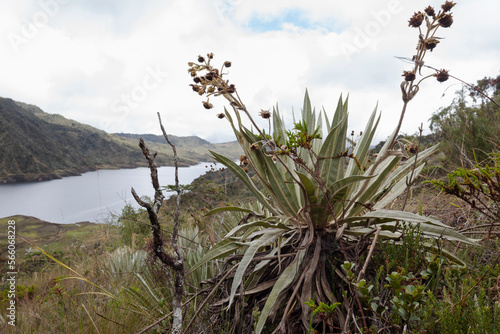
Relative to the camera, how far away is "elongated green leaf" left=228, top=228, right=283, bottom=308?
4.15 feet

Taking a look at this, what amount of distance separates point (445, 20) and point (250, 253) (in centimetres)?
146

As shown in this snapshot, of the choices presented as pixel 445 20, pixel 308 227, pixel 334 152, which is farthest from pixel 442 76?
pixel 308 227

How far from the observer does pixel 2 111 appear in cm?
5003

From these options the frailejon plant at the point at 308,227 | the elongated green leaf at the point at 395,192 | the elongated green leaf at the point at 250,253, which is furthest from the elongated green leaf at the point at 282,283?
the elongated green leaf at the point at 395,192

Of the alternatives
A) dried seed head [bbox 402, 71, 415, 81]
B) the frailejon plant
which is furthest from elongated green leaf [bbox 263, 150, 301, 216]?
dried seed head [bbox 402, 71, 415, 81]

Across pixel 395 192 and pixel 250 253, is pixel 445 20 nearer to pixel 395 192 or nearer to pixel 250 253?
pixel 395 192

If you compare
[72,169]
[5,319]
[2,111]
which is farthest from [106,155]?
[5,319]

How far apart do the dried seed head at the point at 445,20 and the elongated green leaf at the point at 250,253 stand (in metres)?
1.33

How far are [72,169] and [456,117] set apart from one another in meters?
42.9

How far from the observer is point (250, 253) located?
1368 mm

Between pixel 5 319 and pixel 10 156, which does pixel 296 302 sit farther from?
pixel 10 156

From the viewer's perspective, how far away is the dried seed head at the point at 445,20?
1.24 metres

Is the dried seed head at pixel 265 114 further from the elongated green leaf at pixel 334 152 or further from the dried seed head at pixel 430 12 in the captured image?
the dried seed head at pixel 430 12

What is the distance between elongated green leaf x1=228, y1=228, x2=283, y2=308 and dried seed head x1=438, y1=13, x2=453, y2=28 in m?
1.33
